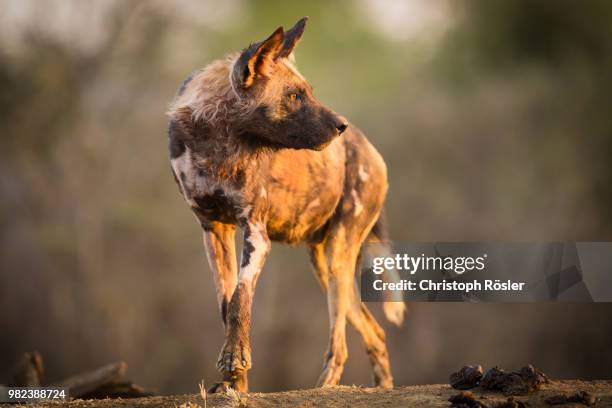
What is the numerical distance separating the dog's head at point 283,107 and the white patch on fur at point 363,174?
150 cm

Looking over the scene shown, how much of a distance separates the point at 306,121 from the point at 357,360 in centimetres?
1509

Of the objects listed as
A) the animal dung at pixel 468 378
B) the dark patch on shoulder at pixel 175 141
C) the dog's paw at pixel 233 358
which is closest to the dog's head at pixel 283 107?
the dark patch on shoulder at pixel 175 141

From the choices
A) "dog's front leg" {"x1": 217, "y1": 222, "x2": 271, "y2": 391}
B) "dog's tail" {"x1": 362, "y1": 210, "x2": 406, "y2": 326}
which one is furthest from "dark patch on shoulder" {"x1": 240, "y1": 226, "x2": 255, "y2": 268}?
"dog's tail" {"x1": 362, "y1": 210, "x2": 406, "y2": 326}

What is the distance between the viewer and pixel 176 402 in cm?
509

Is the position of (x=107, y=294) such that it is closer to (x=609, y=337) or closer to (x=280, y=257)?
(x=280, y=257)

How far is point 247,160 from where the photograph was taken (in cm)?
597

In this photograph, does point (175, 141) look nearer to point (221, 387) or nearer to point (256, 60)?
point (256, 60)

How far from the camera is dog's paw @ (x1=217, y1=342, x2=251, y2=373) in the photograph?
5.38 m

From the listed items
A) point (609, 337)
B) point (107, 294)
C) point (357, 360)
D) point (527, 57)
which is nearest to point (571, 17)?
point (527, 57)

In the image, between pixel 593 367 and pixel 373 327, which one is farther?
pixel 593 367

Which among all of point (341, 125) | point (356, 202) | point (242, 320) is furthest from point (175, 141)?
point (356, 202)

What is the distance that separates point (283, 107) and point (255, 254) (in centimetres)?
97

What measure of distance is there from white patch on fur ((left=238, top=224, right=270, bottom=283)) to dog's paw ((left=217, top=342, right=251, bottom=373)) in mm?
474

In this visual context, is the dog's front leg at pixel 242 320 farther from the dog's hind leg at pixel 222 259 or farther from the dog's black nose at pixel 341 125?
the dog's black nose at pixel 341 125
